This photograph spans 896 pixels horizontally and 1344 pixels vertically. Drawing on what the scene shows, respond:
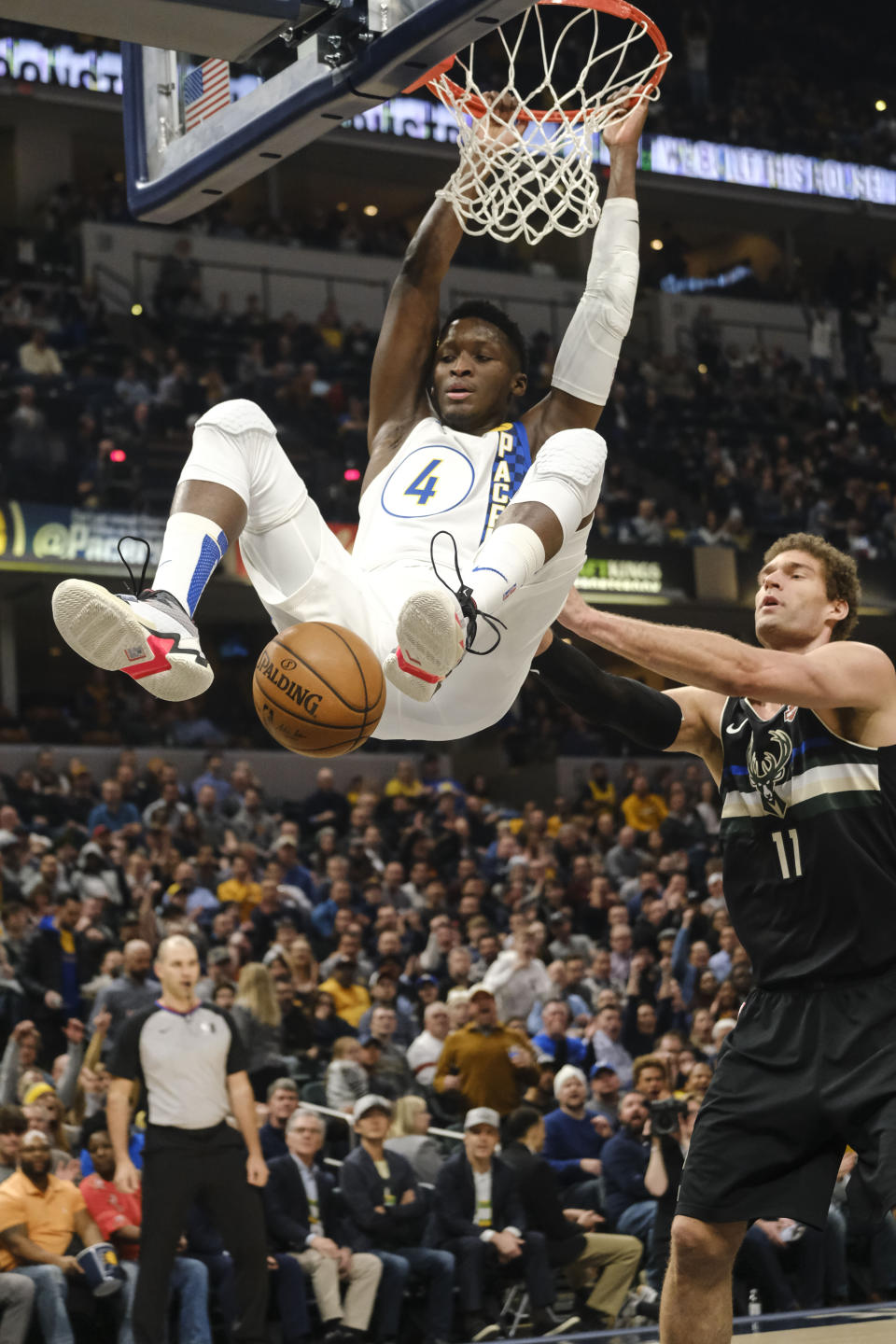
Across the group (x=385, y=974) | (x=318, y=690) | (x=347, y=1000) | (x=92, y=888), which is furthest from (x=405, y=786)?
(x=318, y=690)

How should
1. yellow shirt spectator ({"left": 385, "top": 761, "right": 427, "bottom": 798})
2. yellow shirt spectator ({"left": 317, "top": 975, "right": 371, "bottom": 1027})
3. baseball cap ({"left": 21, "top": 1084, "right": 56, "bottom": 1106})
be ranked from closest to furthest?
baseball cap ({"left": 21, "top": 1084, "right": 56, "bottom": 1106}), yellow shirt spectator ({"left": 317, "top": 975, "right": 371, "bottom": 1027}), yellow shirt spectator ({"left": 385, "top": 761, "right": 427, "bottom": 798})

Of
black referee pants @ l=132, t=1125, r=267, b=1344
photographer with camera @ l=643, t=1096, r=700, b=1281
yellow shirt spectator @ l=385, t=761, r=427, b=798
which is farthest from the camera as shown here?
yellow shirt spectator @ l=385, t=761, r=427, b=798

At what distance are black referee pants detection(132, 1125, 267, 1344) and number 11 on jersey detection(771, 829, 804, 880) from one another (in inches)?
154

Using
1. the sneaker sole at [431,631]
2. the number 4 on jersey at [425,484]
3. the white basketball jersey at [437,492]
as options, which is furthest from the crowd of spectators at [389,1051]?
the number 4 on jersey at [425,484]

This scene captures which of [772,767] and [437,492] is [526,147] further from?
[772,767]

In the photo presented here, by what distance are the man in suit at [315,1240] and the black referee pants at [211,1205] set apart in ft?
1.70

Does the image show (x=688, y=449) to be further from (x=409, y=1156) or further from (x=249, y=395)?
(x=409, y=1156)

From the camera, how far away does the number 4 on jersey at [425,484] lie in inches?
191

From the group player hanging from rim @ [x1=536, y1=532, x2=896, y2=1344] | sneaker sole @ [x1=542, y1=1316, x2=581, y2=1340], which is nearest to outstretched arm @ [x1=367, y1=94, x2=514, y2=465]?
player hanging from rim @ [x1=536, y1=532, x2=896, y2=1344]

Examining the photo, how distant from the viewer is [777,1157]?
173 inches

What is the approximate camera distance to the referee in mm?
7500

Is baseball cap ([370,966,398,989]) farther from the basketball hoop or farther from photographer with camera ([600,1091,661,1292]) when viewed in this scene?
the basketball hoop

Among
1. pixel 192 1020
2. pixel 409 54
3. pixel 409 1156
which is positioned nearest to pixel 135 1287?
pixel 192 1020

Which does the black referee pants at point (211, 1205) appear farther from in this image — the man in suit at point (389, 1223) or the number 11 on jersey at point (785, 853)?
the number 11 on jersey at point (785, 853)
